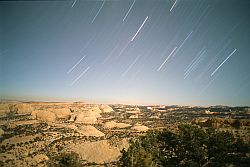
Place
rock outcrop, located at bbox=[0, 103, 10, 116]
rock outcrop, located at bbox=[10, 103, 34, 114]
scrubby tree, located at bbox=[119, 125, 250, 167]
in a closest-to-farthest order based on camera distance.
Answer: scrubby tree, located at bbox=[119, 125, 250, 167] → rock outcrop, located at bbox=[0, 103, 10, 116] → rock outcrop, located at bbox=[10, 103, 34, 114]

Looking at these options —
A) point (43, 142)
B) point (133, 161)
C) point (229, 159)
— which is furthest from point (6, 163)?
point (229, 159)

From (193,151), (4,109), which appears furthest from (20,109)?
(193,151)

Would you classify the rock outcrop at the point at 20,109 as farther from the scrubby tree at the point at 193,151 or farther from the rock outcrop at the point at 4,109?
the scrubby tree at the point at 193,151

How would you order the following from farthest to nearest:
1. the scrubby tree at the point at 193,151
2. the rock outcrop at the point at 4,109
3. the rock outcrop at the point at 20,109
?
the rock outcrop at the point at 20,109, the rock outcrop at the point at 4,109, the scrubby tree at the point at 193,151

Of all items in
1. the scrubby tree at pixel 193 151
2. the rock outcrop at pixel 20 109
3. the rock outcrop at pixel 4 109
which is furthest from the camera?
the rock outcrop at pixel 20 109

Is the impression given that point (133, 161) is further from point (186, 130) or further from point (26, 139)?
point (26, 139)

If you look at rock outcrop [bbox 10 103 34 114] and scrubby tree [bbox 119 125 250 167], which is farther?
rock outcrop [bbox 10 103 34 114]

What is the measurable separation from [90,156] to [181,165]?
28.4 metres

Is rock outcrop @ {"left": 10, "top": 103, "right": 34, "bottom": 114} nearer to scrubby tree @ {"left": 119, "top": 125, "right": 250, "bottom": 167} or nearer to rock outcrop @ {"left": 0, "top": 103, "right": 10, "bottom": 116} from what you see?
rock outcrop @ {"left": 0, "top": 103, "right": 10, "bottom": 116}

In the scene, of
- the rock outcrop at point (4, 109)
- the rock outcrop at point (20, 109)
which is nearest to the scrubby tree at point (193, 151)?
the rock outcrop at point (4, 109)

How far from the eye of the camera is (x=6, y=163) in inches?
1738

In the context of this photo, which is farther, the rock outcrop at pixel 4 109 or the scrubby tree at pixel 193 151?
the rock outcrop at pixel 4 109

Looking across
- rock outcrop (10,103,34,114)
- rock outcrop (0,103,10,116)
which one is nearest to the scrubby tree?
rock outcrop (0,103,10,116)

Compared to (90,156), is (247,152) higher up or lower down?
higher up
